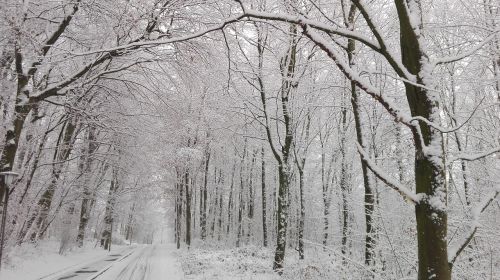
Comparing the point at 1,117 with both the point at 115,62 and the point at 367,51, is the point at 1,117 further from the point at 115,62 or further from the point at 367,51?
the point at 367,51

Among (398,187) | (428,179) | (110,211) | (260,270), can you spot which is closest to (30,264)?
(260,270)

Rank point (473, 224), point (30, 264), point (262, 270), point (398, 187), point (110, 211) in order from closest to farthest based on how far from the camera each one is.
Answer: point (473, 224)
point (398, 187)
point (262, 270)
point (30, 264)
point (110, 211)

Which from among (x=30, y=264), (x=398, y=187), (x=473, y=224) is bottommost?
(x=30, y=264)

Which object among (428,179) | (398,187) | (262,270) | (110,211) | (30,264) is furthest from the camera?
(110,211)

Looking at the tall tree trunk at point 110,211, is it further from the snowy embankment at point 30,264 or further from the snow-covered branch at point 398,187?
the snow-covered branch at point 398,187

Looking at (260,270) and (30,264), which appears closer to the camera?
(260,270)

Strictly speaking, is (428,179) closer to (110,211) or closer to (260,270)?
(260,270)

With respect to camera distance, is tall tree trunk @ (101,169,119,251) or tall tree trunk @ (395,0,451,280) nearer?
tall tree trunk @ (395,0,451,280)

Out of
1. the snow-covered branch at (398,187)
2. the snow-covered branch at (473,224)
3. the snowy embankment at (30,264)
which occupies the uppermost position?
the snow-covered branch at (398,187)

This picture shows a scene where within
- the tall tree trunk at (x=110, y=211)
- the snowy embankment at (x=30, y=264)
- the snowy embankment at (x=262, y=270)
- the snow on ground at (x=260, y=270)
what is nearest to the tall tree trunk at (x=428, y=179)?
the snowy embankment at (x=262, y=270)

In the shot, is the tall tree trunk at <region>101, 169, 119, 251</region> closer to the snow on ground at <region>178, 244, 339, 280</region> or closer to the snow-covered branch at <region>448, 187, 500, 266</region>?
the snow on ground at <region>178, 244, 339, 280</region>

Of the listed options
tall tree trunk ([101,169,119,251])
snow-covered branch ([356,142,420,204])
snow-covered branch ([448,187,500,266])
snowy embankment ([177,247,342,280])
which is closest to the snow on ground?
snowy embankment ([177,247,342,280])

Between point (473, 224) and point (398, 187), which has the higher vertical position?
point (398, 187)

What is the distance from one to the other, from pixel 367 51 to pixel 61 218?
21741 mm
